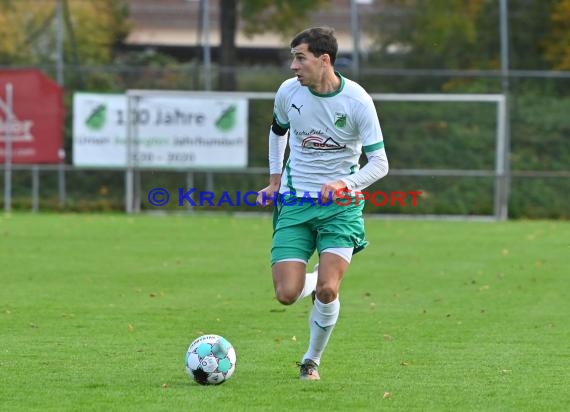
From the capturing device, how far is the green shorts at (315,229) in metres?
7.77

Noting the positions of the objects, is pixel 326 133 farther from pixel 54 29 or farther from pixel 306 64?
pixel 54 29

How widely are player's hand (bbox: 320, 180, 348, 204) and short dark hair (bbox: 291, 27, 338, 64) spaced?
2.68 ft

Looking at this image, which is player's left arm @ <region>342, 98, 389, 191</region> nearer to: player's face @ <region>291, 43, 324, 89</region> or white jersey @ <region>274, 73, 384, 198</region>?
white jersey @ <region>274, 73, 384, 198</region>

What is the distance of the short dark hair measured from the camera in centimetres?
768

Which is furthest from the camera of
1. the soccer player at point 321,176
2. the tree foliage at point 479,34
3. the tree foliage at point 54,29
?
the tree foliage at point 54,29

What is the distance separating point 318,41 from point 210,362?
2.07 meters

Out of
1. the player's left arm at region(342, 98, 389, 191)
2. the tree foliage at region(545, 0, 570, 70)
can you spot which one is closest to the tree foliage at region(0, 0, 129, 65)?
the tree foliage at region(545, 0, 570, 70)

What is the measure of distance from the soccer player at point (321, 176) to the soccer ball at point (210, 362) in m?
0.53

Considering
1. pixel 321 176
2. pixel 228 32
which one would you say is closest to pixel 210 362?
pixel 321 176

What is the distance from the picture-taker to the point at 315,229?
7.88 metres

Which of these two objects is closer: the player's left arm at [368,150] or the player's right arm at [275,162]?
the player's left arm at [368,150]

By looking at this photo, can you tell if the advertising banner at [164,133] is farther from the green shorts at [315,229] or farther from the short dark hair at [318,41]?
the short dark hair at [318,41]

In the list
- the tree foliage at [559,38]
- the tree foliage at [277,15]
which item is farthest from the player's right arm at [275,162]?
the tree foliage at [559,38]

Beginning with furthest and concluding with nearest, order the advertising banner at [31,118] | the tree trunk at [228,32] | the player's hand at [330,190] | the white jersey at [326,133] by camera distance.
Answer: the tree trunk at [228,32]
the advertising banner at [31,118]
the white jersey at [326,133]
the player's hand at [330,190]
